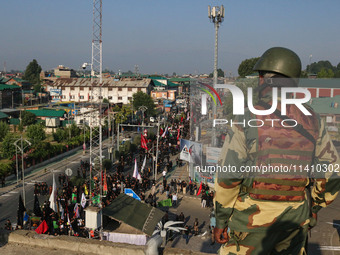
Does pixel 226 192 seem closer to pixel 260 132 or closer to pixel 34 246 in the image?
pixel 260 132

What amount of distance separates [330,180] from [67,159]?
115ft

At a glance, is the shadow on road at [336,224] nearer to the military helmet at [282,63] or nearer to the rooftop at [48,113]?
the military helmet at [282,63]

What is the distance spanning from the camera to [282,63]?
289 cm

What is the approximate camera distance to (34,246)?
18.5 ft

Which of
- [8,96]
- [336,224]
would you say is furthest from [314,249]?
[8,96]

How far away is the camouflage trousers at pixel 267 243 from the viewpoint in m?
2.91

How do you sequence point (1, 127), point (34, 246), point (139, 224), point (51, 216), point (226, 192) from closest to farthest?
point (226, 192) → point (34, 246) → point (139, 224) → point (51, 216) → point (1, 127)

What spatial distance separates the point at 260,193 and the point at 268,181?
119 mm

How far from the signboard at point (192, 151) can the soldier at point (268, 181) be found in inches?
740

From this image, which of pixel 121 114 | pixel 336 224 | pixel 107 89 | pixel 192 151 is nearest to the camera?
pixel 336 224

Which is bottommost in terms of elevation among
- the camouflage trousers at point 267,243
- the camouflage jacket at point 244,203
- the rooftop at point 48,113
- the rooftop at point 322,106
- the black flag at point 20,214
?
the black flag at point 20,214

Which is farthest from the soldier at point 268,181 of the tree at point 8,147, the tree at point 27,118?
the tree at point 27,118

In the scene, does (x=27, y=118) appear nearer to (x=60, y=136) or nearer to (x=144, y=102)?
(x=60, y=136)

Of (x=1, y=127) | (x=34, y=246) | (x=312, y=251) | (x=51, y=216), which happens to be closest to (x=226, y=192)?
(x=34, y=246)
